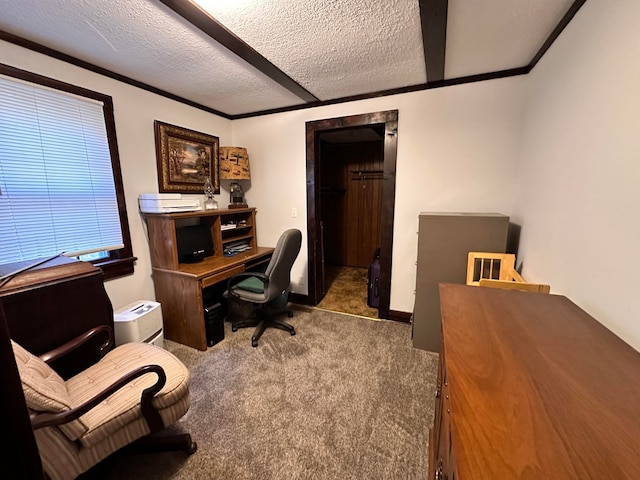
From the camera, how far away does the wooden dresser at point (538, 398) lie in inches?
19.0

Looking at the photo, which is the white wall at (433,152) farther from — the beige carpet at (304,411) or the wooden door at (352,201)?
the wooden door at (352,201)

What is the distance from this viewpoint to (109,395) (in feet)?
3.52

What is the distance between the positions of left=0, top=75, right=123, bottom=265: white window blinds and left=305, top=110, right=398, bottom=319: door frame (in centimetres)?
180

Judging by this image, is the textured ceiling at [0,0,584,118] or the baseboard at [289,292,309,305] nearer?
the textured ceiling at [0,0,584,118]

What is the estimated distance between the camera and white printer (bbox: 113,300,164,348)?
75.8 inches

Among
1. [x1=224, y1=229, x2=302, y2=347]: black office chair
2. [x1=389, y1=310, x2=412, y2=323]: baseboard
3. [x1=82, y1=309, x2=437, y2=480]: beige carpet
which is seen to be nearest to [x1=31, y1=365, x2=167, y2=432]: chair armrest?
[x1=82, y1=309, x2=437, y2=480]: beige carpet

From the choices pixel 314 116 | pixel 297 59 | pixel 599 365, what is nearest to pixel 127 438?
pixel 599 365

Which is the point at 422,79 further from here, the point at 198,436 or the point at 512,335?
the point at 198,436

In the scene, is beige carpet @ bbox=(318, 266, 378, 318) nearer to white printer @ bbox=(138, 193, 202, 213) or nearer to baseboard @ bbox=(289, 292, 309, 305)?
baseboard @ bbox=(289, 292, 309, 305)

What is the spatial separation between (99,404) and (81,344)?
470 millimetres

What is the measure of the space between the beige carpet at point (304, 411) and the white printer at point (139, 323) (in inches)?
12.0

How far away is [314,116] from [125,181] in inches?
74.7

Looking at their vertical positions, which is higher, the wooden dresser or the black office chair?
the wooden dresser

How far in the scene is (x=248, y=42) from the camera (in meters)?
1.66
